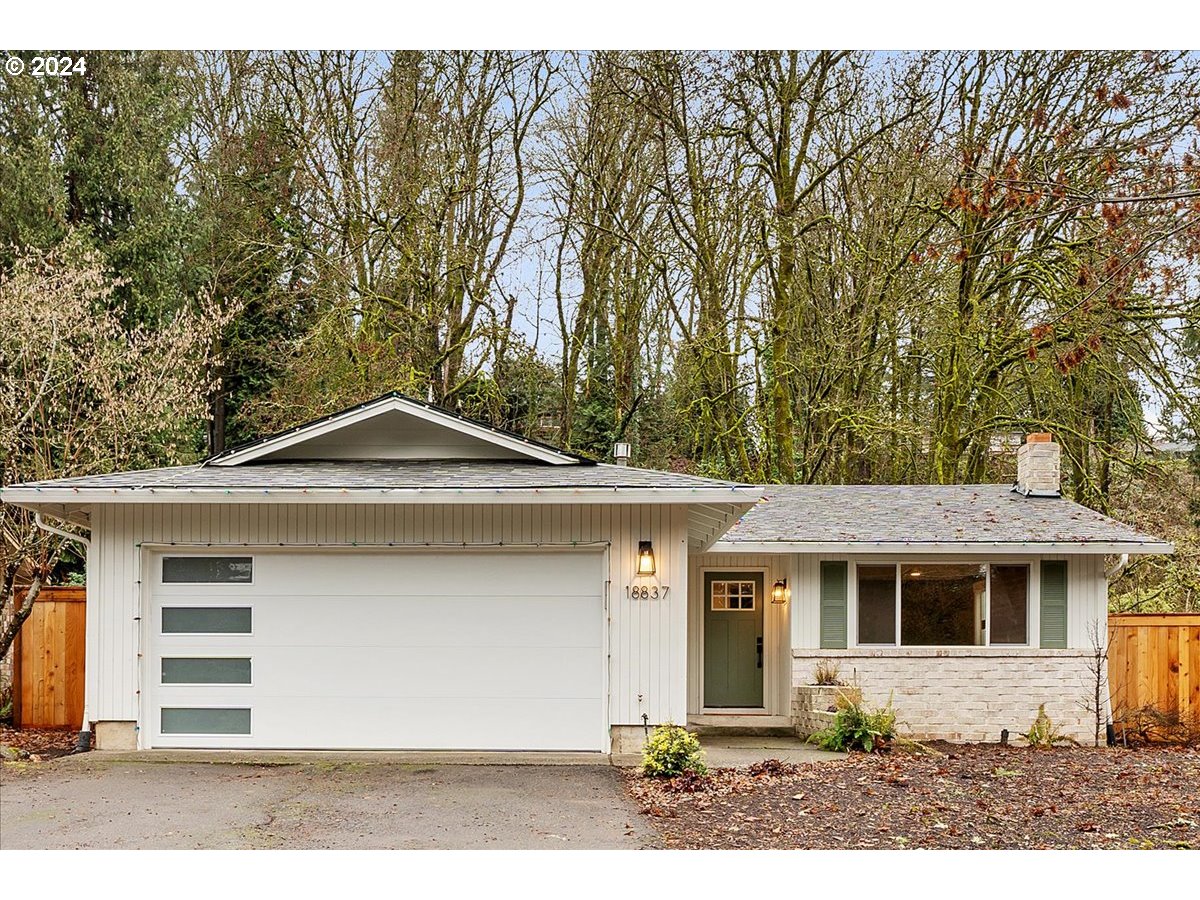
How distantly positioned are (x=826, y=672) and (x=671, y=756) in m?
3.33

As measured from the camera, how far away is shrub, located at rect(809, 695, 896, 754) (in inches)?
364

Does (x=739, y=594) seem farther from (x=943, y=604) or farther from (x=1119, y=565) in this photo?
(x=1119, y=565)

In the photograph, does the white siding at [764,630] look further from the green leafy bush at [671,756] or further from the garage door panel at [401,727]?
the green leafy bush at [671,756]

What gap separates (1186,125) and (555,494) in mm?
7186

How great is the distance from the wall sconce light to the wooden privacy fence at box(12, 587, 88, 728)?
559cm

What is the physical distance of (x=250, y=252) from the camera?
1479 centimetres

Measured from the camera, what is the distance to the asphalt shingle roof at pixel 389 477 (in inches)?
300

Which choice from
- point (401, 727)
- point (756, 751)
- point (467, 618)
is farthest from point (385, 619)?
point (756, 751)

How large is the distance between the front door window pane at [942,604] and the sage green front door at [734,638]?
1.56 metres

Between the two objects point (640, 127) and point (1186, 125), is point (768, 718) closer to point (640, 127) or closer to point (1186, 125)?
point (1186, 125)

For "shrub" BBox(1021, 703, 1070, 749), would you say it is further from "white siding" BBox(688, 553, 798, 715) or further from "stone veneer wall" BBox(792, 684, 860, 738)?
"white siding" BBox(688, 553, 798, 715)

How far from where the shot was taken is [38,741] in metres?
9.12

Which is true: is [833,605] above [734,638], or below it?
above

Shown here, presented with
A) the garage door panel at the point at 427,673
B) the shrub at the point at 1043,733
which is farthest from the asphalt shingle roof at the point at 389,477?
the shrub at the point at 1043,733
